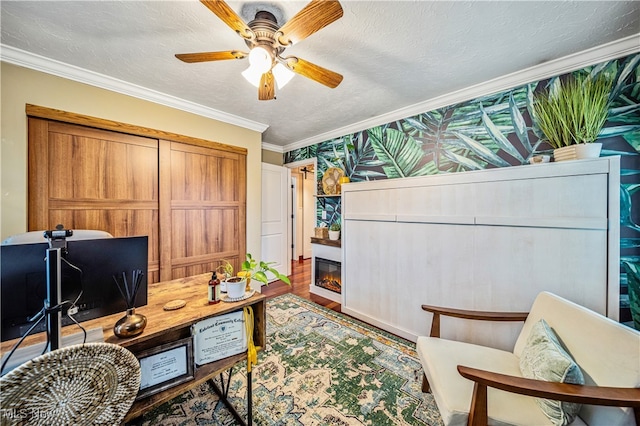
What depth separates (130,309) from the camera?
1044 millimetres

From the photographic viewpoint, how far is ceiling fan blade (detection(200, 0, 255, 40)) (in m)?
1.05

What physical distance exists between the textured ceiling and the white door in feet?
6.30

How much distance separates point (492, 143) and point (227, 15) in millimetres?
2475

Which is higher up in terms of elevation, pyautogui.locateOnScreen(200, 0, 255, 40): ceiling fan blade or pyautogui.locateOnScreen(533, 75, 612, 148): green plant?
pyautogui.locateOnScreen(200, 0, 255, 40): ceiling fan blade

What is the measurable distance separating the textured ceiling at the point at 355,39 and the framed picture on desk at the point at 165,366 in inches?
76.6

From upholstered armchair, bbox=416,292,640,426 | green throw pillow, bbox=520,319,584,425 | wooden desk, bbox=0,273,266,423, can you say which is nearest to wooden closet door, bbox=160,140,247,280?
wooden desk, bbox=0,273,266,423

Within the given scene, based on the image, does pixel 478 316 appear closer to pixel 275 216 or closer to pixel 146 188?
pixel 146 188

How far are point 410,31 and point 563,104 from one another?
1369 mm

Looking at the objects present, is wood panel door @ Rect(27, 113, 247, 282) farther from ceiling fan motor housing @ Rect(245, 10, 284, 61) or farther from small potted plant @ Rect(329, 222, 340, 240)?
ceiling fan motor housing @ Rect(245, 10, 284, 61)

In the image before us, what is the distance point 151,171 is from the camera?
2479 millimetres

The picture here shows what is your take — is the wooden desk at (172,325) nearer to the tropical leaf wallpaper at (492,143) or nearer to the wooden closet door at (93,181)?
the wooden closet door at (93,181)

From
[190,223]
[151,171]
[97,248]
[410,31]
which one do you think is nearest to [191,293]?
[97,248]

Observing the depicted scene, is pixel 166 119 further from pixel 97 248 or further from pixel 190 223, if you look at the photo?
pixel 97 248

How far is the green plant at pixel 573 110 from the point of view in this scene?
5.24ft
